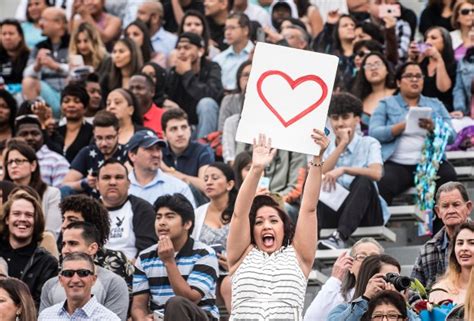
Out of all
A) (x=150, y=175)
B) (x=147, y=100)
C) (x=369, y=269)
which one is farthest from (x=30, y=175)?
(x=369, y=269)

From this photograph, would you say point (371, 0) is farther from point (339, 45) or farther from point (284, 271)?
point (284, 271)

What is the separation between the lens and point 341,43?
2009cm

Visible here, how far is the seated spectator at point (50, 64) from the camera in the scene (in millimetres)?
20188

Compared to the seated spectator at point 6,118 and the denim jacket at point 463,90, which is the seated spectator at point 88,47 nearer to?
the seated spectator at point 6,118

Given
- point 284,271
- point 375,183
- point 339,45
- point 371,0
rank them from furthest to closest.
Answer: point 371,0
point 339,45
point 375,183
point 284,271

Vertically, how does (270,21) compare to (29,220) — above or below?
above

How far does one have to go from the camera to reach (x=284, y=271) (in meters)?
11.6

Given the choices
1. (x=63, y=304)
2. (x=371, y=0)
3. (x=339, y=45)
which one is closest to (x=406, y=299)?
(x=63, y=304)

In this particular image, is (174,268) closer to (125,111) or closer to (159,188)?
(159,188)

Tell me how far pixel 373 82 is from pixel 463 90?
0.97 metres

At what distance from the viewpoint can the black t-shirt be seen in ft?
73.1

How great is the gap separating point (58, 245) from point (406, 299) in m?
3.79

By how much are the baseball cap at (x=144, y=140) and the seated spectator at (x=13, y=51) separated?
14.7 feet

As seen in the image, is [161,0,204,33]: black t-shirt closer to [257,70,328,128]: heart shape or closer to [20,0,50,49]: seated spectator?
[20,0,50,49]: seated spectator
